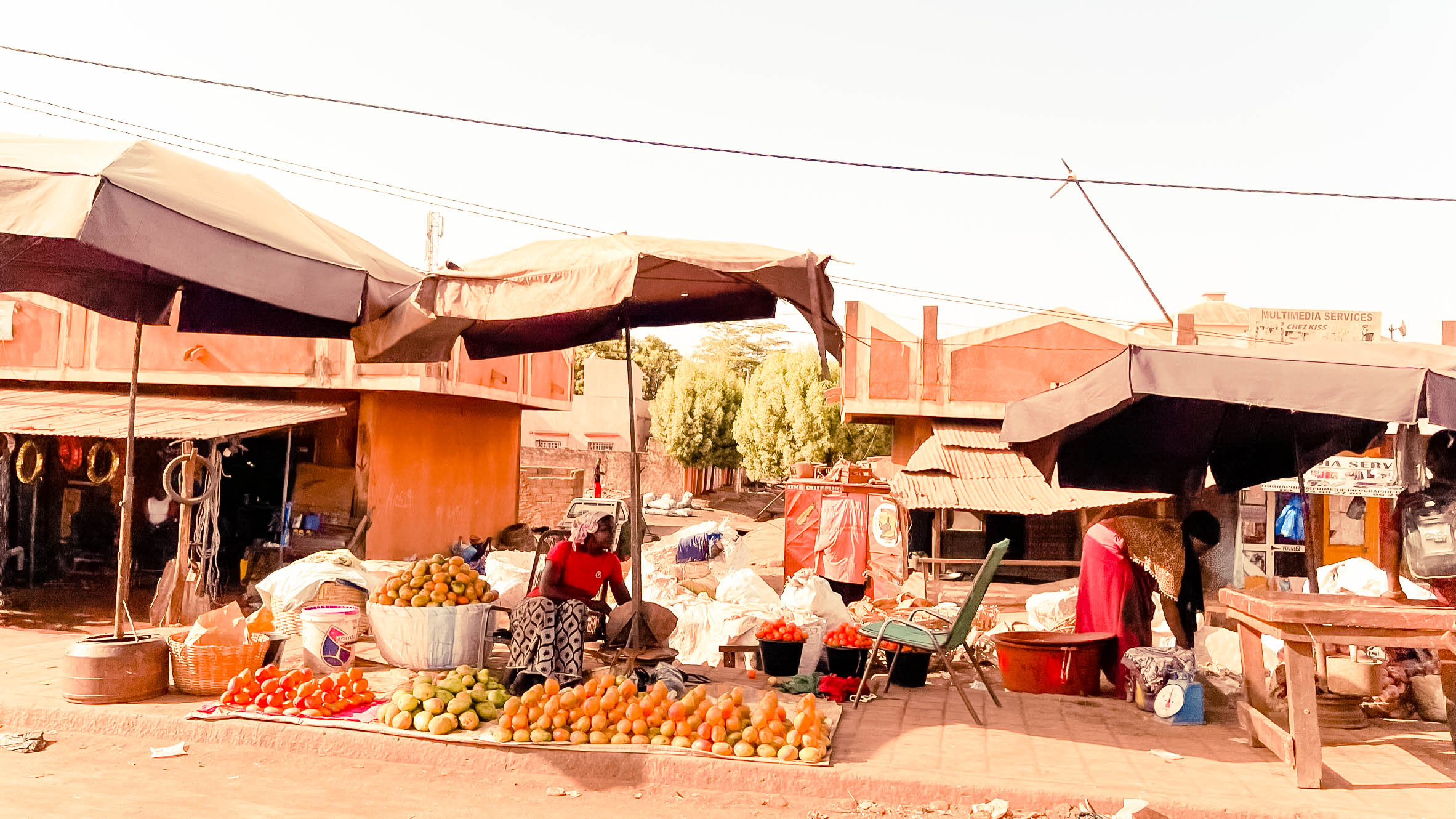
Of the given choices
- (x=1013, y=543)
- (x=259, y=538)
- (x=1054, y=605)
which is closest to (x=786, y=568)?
(x=1013, y=543)

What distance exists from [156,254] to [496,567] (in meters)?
7.55

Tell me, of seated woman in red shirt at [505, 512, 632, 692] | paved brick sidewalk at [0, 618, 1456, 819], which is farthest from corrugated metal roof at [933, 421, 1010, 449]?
seated woman in red shirt at [505, 512, 632, 692]

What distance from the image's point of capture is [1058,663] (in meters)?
7.05

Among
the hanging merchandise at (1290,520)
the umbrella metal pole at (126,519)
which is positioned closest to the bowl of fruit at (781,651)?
the umbrella metal pole at (126,519)

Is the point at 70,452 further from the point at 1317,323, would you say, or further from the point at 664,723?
the point at 1317,323

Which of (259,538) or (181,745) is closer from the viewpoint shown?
(181,745)

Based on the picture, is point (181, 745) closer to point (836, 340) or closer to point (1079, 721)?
point (836, 340)

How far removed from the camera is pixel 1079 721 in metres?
6.25

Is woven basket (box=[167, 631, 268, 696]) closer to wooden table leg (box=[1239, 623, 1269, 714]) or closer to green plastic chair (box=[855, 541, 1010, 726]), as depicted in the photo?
green plastic chair (box=[855, 541, 1010, 726])

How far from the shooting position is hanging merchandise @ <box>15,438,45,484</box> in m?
13.0

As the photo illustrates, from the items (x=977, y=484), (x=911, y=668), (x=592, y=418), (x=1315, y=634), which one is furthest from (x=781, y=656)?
(x=592, y=418)

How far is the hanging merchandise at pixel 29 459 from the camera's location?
12961mm

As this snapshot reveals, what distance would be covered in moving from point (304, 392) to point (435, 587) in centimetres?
1052

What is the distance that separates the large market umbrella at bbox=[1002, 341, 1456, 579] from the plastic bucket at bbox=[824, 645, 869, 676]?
5.98 ft
